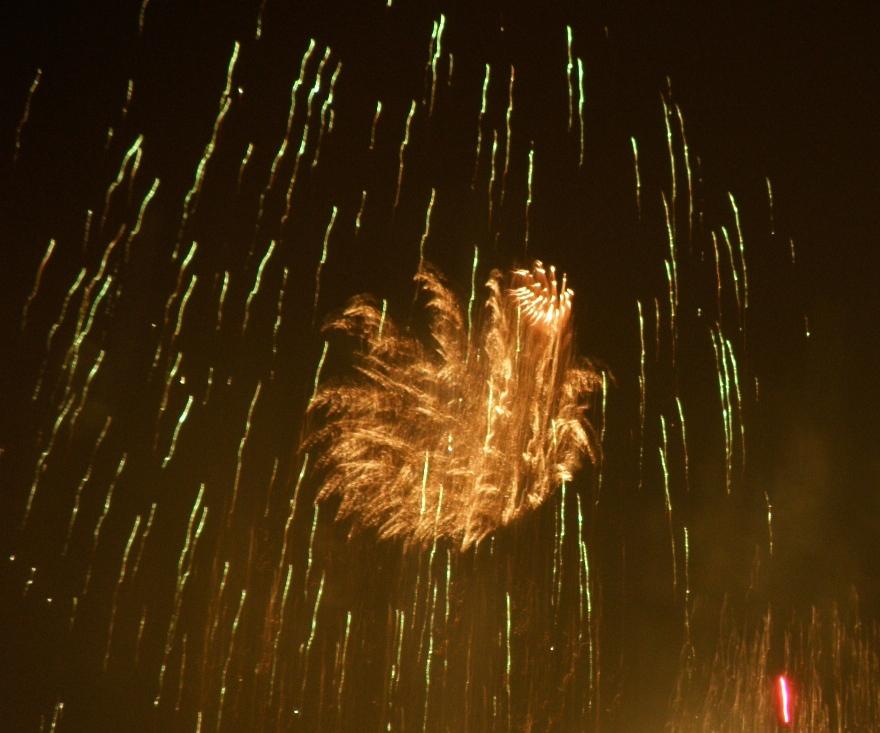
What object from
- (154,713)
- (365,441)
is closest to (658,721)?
(154,713)

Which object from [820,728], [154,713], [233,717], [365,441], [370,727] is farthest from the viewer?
[820,728]

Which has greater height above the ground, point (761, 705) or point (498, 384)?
point (498, 384)

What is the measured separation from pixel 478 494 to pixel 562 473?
99cm

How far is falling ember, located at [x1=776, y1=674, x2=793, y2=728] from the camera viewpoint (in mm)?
19219

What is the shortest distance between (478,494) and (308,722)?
620 cm

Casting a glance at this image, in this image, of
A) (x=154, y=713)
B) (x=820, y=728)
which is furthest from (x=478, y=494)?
(x=820, y=728)

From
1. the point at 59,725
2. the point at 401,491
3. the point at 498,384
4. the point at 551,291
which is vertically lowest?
the point at 59,725

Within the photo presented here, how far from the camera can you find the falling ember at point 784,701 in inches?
757

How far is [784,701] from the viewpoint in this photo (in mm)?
19484

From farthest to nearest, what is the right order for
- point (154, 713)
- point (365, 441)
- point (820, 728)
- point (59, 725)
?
point (820, 728)
point (154, 713)
point (59, 725)
point (365, 441)

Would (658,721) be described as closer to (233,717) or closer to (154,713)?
(233,717)

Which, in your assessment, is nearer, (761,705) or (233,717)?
(233,717)

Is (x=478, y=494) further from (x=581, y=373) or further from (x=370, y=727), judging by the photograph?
(x=370, y=727)

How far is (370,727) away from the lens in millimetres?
15992
